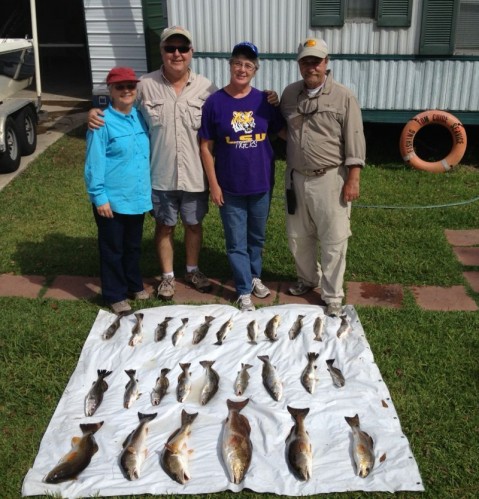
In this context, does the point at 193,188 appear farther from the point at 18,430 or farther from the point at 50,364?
the point at 18,430

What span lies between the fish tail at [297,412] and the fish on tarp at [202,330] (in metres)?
1.07

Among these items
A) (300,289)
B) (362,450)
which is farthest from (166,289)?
(362,450)

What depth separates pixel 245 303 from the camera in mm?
5258

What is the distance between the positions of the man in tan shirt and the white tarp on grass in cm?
51

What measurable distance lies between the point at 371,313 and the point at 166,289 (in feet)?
5.80

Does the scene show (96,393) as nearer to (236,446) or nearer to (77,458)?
(77,458)

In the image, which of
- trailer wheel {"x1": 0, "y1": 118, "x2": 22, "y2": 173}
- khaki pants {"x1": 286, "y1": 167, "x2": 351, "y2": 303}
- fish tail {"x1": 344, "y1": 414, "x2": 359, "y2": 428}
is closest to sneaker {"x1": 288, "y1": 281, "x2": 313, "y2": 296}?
khaki pants {"x1": 286, "y1": 167, "x2": 351, "y2": 303}

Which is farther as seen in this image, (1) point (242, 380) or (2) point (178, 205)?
(2) point (178, 205)

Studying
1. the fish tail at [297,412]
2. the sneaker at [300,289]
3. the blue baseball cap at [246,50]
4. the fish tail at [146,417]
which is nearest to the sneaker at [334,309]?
the sneaker at [300,289]

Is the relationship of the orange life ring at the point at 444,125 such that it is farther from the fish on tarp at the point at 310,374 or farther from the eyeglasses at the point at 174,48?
the fish on tarp at the point at 310,374

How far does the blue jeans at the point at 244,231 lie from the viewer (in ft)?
16.4

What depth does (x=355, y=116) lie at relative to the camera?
4496 millimetres

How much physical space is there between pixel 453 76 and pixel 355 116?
198 inches

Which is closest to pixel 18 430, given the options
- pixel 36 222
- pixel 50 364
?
pixel 50 364
